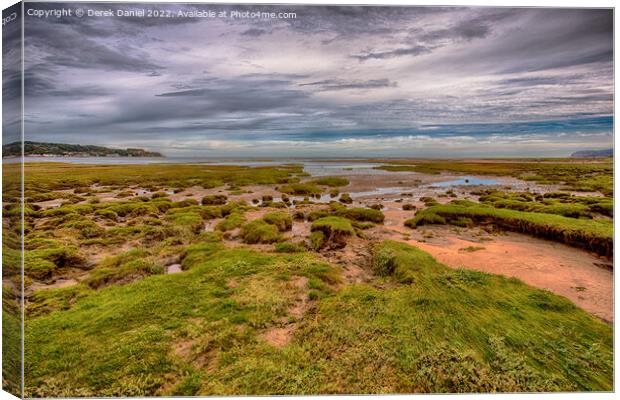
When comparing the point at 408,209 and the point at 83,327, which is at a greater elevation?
the point at 408,209

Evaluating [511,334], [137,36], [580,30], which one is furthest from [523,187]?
[137,36]

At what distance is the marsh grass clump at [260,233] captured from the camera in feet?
25.5

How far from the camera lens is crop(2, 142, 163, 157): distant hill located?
4531 millimetres

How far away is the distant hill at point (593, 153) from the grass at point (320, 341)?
2.79 m

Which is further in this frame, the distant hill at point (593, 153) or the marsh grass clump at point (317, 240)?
the marsh grass clump at point (317, 240)

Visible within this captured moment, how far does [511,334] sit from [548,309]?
3.62ft

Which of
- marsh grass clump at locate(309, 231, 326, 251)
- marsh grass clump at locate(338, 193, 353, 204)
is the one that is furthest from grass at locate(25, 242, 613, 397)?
marsh grass clump at locate(338, 193, 353, 204)

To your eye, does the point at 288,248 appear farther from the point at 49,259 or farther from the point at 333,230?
the point at 49,259

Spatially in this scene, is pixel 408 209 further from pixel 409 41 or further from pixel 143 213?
pixel 143 213

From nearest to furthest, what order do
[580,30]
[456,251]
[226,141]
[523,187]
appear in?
[580,30]
[226,141]
[456,251]
[523,187]

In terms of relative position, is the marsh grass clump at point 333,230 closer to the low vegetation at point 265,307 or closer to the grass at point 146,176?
the low vegetation at point 265,307

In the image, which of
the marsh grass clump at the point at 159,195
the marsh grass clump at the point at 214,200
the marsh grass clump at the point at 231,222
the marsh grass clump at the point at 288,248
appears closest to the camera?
the marsh grass clump at the point at 288,248

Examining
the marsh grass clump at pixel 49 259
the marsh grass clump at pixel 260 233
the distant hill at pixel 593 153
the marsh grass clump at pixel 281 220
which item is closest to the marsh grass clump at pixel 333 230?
the marsh grass clump at pixel 281 220

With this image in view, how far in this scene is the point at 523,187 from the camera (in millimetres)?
9211
